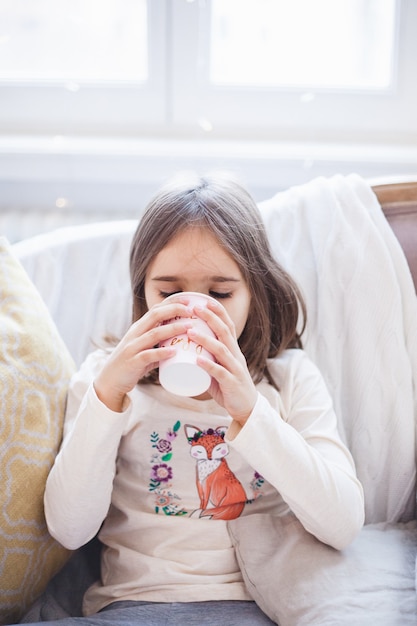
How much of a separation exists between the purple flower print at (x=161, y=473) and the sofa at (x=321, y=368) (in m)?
0.13

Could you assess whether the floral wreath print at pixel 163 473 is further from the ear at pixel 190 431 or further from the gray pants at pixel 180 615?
the gray pants at pixel 180 615

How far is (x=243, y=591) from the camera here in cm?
106

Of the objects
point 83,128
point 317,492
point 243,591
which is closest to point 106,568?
point 243,591

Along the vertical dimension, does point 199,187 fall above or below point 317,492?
above

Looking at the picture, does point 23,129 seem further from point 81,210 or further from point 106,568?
point 106,568

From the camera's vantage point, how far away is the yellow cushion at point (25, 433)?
0.99 metres

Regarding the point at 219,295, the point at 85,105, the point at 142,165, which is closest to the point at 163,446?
the point at 219,295

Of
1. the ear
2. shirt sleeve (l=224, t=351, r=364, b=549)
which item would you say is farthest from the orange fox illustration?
shirt sleeve (l=224, t=351, r=364, b=549)

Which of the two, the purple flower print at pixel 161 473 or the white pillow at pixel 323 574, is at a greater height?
the purple flower print at pixel 161 473

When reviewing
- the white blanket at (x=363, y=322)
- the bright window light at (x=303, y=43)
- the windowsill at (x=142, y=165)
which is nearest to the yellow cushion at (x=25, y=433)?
the white blanket at (x=363, y=322)

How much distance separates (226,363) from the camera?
0.93 metres

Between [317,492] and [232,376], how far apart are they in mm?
219

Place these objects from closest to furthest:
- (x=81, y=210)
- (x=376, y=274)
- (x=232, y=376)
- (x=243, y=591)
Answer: (x=232, y=376)
(x=243, y=591)
(x=376, y=274)
(x=81, y=210)

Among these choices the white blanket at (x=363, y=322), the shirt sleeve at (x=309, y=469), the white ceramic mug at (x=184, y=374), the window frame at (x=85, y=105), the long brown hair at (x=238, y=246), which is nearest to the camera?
the white ceramic mug at (x=184, y=374)
